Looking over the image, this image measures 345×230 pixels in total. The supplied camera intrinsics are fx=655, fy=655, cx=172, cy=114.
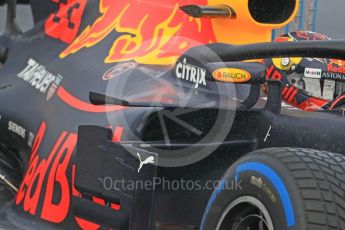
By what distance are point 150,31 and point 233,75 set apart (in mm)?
1001

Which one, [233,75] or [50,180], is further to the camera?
[50,180]

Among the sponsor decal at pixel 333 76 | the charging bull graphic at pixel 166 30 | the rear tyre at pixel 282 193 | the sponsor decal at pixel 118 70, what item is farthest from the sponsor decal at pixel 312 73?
the rear tyre at pixel 282 193

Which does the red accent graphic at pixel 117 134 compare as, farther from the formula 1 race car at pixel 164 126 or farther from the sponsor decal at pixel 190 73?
the sponsor decal at pixel 190 73

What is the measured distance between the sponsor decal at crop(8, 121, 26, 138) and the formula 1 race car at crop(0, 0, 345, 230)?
0.01 meters

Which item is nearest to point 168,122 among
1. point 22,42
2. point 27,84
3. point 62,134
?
point 62,134

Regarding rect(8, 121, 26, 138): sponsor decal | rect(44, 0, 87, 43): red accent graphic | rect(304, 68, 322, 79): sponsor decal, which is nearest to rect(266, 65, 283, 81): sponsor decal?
rect(304, 68, 322, 79): sponsor decal

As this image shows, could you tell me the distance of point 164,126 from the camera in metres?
2.54

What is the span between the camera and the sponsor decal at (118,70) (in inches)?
115

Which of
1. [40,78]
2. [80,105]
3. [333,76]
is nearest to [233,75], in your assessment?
[80,105]

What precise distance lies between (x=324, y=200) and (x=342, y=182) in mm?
97

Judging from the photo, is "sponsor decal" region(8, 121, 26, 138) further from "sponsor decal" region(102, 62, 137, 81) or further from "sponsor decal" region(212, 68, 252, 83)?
"sponsor decal" region(212, 68, 252, 83)

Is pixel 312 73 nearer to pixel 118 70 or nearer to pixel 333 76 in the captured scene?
pixel 333 76

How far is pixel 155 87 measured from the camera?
2.72 metres

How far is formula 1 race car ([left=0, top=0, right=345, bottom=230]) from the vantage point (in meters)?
Answer: 1.93
